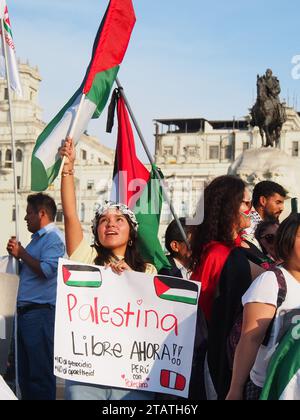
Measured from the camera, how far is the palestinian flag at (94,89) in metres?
5.83

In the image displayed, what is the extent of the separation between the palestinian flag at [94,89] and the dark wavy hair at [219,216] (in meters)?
1.20

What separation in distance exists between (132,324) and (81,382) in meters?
0.36

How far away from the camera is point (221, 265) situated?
4738 mm

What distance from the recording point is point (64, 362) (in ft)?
15.4

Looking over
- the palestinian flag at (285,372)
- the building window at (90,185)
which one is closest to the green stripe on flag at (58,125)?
the palestinian flag at (285,372)

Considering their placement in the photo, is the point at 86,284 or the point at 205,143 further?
the point at 205,143

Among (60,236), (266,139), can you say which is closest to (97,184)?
(266,139)

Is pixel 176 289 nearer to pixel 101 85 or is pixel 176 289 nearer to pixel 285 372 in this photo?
pixel 285 372

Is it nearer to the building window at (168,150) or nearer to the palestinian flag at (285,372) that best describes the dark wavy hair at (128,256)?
the palestinian flag at (285,372)

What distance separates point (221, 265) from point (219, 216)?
271mm

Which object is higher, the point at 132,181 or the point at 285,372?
the point at 132,181

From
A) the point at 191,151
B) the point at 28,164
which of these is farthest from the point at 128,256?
the point at 191,151

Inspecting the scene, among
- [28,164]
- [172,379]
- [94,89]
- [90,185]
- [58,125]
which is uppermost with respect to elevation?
[94,89]
